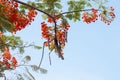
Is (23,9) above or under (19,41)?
above

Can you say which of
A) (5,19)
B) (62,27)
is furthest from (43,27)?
(5,19)

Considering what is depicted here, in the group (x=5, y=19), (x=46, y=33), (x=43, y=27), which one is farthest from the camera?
(x=43, y=27)

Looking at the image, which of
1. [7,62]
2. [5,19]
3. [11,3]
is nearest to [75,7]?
[11,3]

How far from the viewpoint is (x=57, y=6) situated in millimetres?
12617

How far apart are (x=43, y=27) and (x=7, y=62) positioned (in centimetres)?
624

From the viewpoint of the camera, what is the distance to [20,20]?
41.6ft

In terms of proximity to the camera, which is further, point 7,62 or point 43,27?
point 7,62

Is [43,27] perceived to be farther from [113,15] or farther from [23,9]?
[113,15]

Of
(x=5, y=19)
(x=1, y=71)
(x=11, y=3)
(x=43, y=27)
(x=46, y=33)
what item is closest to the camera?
(x=5, y=19)

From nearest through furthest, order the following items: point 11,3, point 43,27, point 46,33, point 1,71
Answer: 1. point 11,3
2. point 46,33
3. point 43,27
4. point 1,71

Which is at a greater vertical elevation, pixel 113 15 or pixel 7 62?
pixel 113 15

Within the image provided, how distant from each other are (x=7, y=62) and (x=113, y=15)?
779 cm

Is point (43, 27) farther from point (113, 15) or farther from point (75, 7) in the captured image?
point (113, 15)

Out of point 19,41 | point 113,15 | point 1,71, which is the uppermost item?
point 113,15
